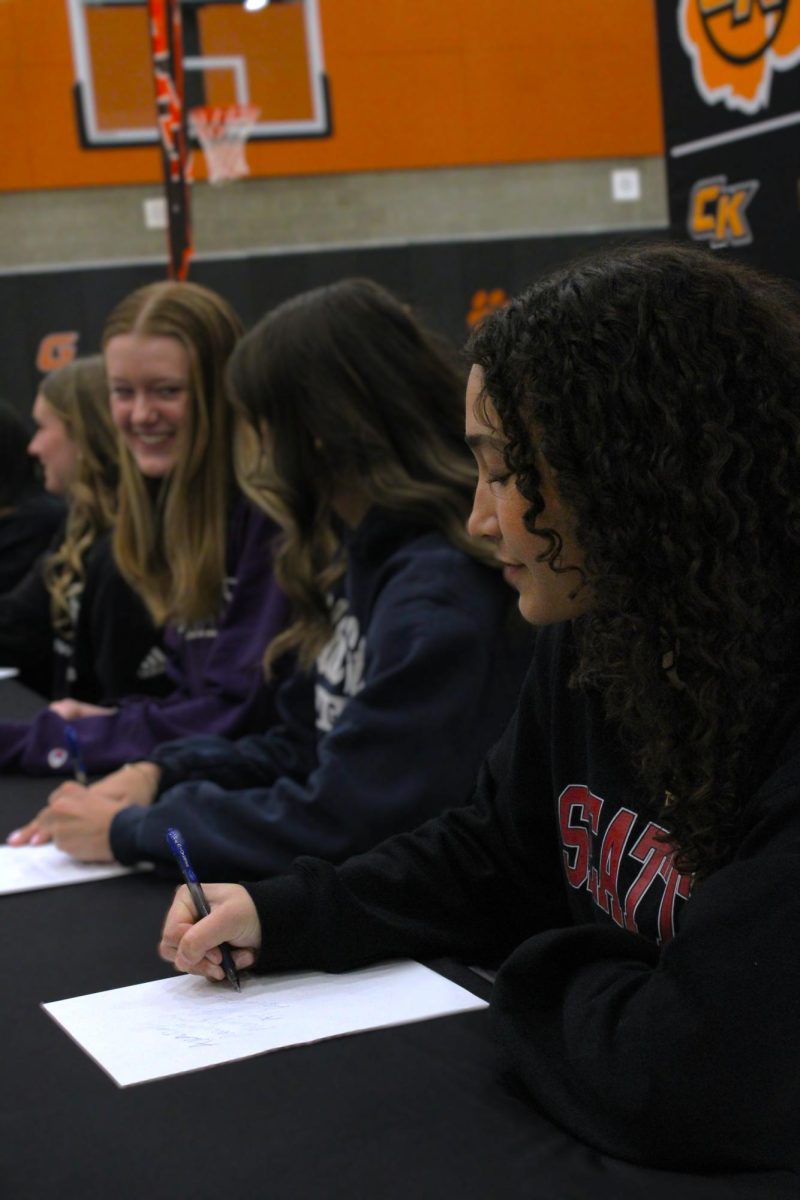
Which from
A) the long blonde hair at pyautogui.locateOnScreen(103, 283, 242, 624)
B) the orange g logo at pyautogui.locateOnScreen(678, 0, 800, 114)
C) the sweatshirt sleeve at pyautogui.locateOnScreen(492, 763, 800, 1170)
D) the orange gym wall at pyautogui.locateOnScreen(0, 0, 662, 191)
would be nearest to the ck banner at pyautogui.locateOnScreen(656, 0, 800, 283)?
the orange g logo at pyautogui.locateOnScreen(678, 0, 800, 114)

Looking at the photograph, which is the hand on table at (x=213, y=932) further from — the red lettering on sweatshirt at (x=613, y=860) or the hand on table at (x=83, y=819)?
the hand on table at (x=83, y=819)

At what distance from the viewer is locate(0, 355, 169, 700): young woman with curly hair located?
2889 millimetres

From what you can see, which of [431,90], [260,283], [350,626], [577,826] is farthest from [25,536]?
[431,90]

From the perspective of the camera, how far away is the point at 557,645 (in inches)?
52.1

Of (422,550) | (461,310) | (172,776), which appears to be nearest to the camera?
(422,550)

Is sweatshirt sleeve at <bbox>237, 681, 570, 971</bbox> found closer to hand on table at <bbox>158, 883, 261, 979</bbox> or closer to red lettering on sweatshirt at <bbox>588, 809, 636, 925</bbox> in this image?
hand on table at <bbox>158, 883, 261, 979</bbox>

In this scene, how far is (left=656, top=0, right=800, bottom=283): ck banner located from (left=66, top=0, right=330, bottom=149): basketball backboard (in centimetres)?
566

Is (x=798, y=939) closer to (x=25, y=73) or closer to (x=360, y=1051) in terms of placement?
(x=360, y=1051)

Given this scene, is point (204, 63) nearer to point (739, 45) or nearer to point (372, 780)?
point (739, 45)

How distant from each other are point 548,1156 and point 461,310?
778 cm

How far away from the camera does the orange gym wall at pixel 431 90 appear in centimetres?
827

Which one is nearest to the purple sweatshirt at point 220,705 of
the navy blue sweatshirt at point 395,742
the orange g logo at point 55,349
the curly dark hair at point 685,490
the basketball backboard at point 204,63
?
the navy blue sweatshirt at point 395,742

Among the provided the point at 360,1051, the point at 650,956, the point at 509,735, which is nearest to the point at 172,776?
the point at 509,735

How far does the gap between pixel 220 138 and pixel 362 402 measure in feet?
18.8
